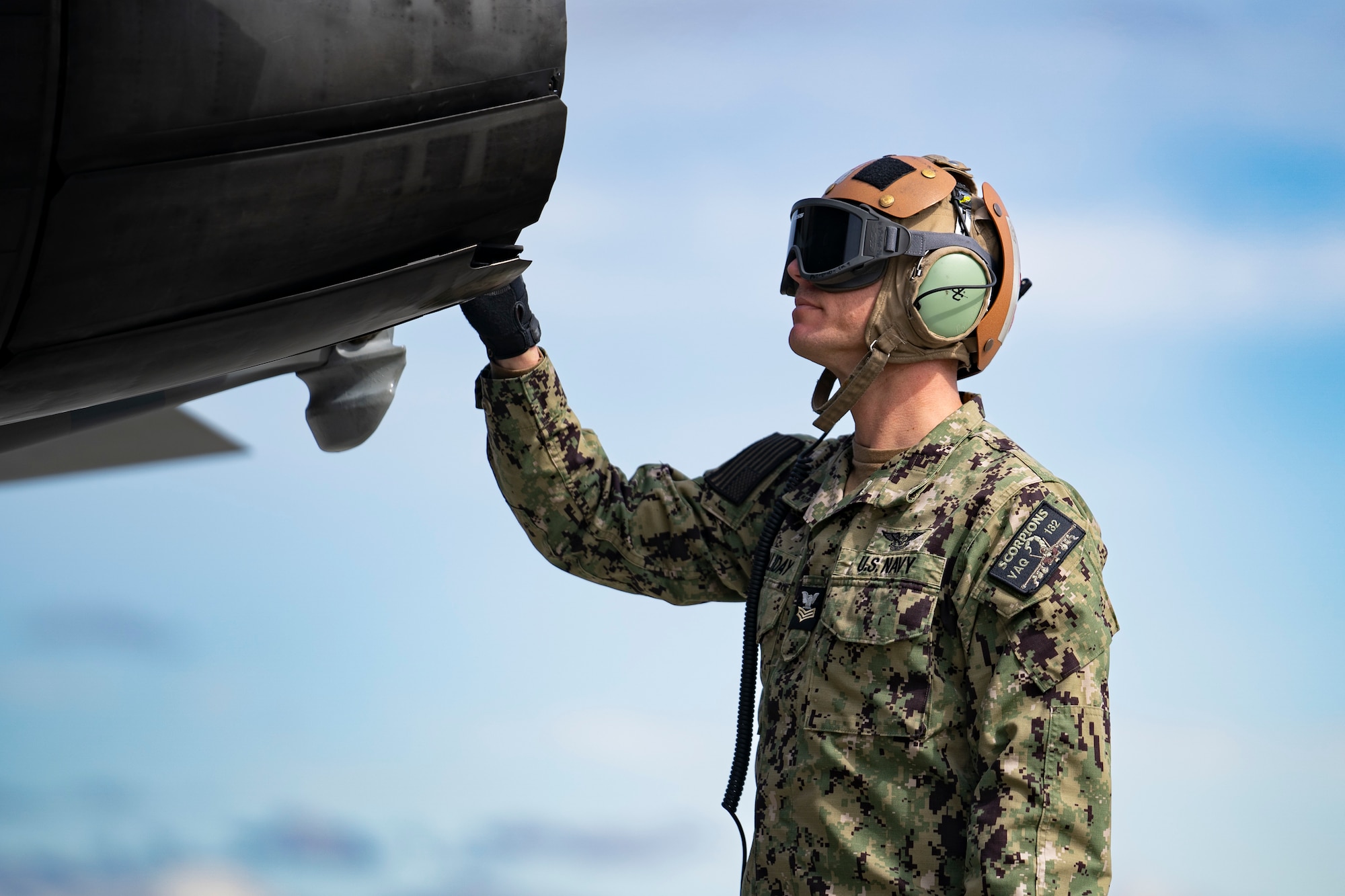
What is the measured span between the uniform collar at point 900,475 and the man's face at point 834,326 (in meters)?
0.24

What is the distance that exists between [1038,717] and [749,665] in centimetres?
79

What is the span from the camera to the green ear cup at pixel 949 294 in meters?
2.84

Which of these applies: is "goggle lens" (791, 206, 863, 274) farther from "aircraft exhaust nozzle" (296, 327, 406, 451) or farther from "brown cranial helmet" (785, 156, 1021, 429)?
"aircraft exhaust nozzle" (296, 327, 406, 451)

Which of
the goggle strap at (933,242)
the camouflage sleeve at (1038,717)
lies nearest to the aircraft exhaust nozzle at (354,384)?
the goggle strap at (933,242)

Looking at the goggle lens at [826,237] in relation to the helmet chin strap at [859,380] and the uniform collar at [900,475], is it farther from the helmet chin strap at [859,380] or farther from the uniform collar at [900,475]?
the uniform collar at [900,475]

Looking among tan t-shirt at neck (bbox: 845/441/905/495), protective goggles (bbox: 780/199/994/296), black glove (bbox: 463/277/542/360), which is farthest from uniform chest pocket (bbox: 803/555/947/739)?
black glove (bbox: 463/277/542/360)

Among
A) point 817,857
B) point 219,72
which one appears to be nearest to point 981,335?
point 817,857

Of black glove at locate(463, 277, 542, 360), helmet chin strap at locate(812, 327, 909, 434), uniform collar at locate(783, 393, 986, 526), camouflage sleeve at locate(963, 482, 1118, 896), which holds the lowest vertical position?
camouflage sleeve at locate(963, 482, 1118, 896)

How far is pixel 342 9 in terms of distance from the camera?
1.72m

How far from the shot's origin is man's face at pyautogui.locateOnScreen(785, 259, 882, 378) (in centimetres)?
291

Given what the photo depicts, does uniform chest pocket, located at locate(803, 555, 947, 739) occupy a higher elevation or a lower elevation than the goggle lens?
lower

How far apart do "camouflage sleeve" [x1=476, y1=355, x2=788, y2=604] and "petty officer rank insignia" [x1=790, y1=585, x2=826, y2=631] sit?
0.36 m

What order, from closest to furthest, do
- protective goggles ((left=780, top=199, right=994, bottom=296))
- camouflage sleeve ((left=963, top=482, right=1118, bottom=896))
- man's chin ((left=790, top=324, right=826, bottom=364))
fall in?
camouflage sleeve ((left=963, top=482, right=1118, bottom=896))
protective goggles ((left=780, top=199, right=994, bottom=296))
man's chin ((left=790, top=324, right=826, bottom=364))

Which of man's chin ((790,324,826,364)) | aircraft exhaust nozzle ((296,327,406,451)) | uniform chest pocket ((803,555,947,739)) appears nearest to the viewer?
uniform chest pocket ((803,555,947,739))
